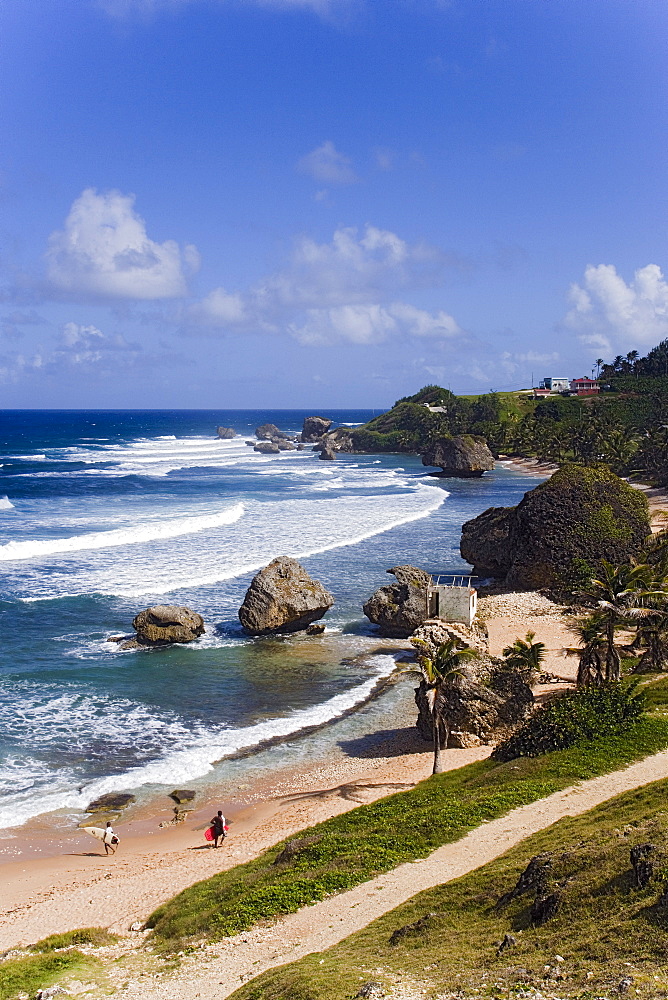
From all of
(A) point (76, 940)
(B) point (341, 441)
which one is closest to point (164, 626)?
(A) point (76, 940)

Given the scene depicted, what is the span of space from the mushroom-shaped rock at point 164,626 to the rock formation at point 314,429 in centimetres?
15605

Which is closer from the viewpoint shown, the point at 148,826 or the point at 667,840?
the point at 667,840

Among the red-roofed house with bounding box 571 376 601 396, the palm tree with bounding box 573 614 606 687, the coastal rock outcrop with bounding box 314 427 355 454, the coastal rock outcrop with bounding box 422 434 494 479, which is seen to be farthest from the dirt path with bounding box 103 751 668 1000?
the red-roofed house with bounding box 571 376 601 396

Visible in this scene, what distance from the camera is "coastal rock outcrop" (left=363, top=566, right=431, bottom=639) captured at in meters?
40.6

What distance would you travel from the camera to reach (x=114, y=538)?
2427 inches

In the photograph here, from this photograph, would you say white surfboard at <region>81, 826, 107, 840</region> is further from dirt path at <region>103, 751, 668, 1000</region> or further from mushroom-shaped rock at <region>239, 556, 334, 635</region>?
mushroom-shaped rock at <region>239, 556, 334, 635</region>

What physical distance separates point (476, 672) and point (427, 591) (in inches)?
502

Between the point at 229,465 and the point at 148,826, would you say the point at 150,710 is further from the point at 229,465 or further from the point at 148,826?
the point at 229,465

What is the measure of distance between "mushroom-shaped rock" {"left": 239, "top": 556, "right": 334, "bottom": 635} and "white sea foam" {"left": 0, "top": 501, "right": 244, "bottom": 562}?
75.2 feet

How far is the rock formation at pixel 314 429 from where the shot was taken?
195 metres

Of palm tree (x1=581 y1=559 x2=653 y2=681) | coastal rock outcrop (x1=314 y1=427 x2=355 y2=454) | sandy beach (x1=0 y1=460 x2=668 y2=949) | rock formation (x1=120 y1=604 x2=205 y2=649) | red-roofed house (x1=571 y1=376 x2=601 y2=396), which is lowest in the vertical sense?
Result: sandy beach (x1=0 y1=460 x2=668 y2=949)

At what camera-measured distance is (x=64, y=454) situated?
148750 mm

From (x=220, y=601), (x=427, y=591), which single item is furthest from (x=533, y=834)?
(x=220, y=601)

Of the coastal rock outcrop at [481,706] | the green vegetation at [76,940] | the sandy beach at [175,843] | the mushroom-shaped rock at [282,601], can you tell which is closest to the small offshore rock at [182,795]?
the sandy beach at [175,843]
